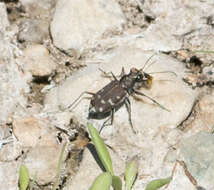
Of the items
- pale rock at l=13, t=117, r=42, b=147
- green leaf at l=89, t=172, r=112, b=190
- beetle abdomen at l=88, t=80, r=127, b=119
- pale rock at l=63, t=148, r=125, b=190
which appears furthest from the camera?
beetle abdomen at l=88, t=80, r=127, b=119

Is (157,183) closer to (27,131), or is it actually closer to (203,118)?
(203,118)

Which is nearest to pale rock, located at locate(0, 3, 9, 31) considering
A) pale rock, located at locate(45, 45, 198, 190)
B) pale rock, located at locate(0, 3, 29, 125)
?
pale rock, located at locate(0, 3, 29, 125)

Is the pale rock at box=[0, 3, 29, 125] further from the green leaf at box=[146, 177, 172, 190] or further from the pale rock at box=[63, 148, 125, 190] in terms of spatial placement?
the green leaf at box=[146, 177, 172, 190]

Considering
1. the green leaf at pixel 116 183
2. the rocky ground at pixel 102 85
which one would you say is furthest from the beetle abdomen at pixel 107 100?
the green leaf at pixel 116 183

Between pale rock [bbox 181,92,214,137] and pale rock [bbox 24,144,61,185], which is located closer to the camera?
pale rock [bbox 24,144,61,185]

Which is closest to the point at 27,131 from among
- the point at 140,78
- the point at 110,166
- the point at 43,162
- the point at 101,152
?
the point at 43,162

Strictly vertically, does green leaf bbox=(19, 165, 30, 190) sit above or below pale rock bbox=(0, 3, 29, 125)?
below

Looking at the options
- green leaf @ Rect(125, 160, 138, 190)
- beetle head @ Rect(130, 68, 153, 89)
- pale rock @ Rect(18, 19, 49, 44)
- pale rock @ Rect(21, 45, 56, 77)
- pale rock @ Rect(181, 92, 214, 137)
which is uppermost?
pale rock @ Rect(18, 19, 49, 44)
